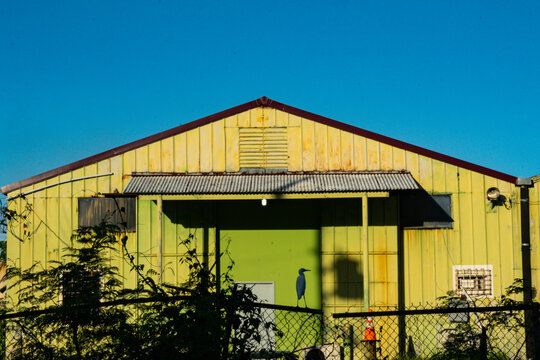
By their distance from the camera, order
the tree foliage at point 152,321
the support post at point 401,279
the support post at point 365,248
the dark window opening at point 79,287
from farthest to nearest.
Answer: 1. the support post at point 401,279
2. the support post at point 365,248
3. the dark window opening at point 79,287
4. the tree foliage at point 152,321

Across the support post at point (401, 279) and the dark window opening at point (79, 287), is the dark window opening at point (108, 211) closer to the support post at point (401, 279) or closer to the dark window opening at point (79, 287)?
the support post at point (401, 279)

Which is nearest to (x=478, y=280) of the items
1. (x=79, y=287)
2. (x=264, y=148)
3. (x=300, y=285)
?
(x=300, y=285)

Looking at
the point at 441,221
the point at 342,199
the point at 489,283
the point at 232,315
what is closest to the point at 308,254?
the point at 342,199

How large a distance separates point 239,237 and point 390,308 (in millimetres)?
3766

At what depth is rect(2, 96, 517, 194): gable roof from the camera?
11797 mm

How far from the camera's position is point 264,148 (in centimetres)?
1196

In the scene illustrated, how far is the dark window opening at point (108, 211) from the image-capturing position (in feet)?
39.1

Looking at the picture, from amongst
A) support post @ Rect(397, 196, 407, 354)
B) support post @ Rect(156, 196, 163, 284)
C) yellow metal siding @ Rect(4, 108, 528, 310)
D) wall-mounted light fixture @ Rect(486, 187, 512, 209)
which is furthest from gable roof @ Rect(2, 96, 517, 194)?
support post @ Rect(156, 196, 163, 284)

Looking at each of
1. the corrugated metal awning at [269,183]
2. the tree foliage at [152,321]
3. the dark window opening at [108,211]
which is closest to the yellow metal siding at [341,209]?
the dark window opening at [108,211]

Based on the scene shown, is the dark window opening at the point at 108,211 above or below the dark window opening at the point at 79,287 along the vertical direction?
above

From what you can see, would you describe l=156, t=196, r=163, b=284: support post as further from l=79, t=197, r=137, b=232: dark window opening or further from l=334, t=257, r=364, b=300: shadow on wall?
l=334, t=257, r=364, b=300: shadow on wall

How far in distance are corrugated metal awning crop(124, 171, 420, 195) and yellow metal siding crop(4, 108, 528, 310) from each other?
32 cm

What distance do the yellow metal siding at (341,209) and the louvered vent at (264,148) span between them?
0.44ft

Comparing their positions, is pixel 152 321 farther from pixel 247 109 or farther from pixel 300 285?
pixel 247 109
